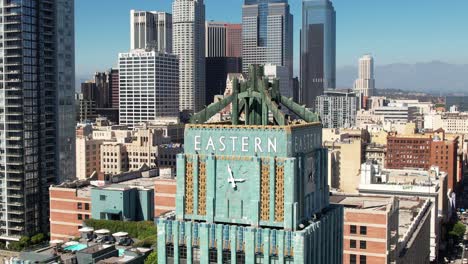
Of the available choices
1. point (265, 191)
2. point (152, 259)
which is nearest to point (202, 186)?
point (265, 191)

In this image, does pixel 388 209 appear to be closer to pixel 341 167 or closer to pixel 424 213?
pixel 424 213

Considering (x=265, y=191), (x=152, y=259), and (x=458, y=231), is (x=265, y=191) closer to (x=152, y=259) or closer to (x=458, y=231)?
(x=152, y=259)

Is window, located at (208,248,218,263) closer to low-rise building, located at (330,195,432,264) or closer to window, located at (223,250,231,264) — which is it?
window, located at (223,250,231,264)

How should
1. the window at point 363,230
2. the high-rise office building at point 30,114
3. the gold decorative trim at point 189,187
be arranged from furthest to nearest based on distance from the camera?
the high-rise office building at point 30,114 < the window at point 363,230 < the gold decorative trim at point 189,187

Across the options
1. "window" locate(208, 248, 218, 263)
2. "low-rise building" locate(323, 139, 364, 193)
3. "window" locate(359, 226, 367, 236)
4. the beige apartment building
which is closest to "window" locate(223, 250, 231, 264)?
"window" locate(208, 248, 218, 263)

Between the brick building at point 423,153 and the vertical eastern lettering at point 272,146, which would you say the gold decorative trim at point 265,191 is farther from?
the brick building at point 423,153

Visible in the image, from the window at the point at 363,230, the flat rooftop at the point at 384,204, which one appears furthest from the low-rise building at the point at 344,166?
the window at the point at 363,230
